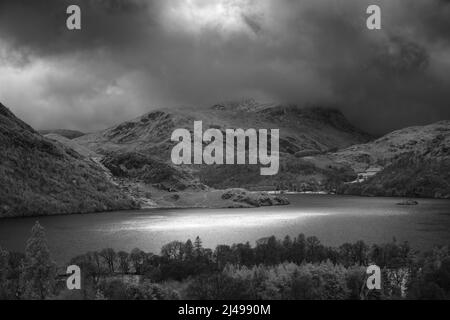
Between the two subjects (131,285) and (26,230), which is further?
(26,230)

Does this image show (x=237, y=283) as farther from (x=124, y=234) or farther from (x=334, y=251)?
(x=124, y=234)

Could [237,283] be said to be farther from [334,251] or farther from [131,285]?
[334,251]

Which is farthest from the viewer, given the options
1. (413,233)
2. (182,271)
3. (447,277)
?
(413,233)

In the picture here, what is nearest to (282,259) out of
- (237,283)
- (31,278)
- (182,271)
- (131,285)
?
(182,271)

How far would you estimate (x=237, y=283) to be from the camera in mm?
82500

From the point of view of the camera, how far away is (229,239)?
165m

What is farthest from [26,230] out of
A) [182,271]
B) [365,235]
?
[365,235]

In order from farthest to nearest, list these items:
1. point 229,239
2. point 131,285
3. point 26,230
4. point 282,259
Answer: point 26,230 → point 229,239 → point 282,259 → point 131,285

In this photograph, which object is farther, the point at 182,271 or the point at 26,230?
the point at 26,230

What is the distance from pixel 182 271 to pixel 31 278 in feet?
100

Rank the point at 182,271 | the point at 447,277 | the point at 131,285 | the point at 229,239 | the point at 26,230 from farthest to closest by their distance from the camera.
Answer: the point at 26,230 → the point at 229,239 → the point at 182,271 → the point at 447,277 → the point at 131,285

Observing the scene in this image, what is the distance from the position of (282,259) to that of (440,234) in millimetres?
87690
